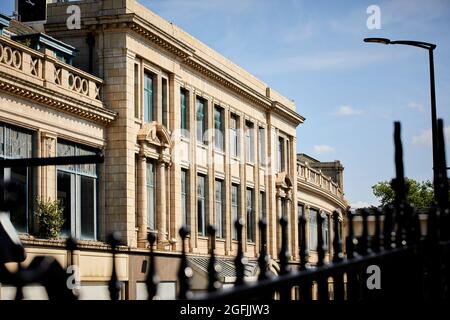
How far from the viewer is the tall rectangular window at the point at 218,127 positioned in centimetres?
4216

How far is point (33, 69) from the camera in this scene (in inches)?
1100

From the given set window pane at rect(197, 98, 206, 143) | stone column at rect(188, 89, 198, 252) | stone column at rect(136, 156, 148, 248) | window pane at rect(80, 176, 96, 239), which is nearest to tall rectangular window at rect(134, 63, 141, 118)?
stone column at rect(136, 156, 148, 248)

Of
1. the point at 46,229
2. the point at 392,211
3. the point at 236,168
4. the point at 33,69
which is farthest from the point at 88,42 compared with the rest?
the point at 392,211

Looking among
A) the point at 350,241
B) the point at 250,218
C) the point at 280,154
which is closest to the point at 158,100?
the point at 250,218

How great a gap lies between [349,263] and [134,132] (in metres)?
28.0

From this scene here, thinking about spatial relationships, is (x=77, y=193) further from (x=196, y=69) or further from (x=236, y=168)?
(x=236, y=168)

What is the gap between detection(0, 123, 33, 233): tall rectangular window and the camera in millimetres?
26188

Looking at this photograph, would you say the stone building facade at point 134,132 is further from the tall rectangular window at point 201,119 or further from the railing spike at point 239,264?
the railing spike at point 239,264

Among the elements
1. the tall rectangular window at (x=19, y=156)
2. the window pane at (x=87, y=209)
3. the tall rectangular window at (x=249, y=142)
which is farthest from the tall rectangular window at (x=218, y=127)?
the tall rectangular window at (x=19, y=156)

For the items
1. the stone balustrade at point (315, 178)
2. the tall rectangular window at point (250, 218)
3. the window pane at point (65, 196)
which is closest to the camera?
the window pane at point (65, 196)

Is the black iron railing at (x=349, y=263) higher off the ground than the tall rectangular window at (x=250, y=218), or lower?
lower

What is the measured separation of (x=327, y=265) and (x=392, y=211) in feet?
5.57

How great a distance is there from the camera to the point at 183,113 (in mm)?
38281

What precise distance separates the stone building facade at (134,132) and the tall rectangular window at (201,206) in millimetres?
66
